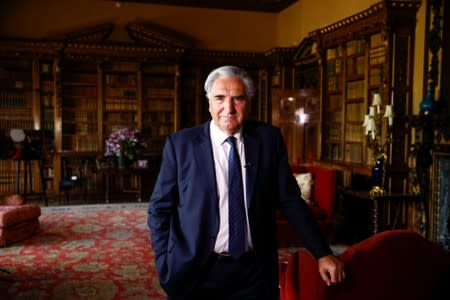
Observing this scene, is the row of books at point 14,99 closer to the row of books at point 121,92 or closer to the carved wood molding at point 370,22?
the row of books at point 121,92

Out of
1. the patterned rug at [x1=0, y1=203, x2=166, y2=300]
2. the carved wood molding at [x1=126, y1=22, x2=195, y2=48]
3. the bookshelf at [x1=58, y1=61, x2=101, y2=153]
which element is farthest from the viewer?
the carved wood molding at [x1=126, y1=22, x2=195, y2=48]

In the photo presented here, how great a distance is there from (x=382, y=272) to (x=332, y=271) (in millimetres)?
200

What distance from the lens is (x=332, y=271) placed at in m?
1.41

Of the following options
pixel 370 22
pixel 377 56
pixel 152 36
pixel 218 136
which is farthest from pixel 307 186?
pixel 152 36

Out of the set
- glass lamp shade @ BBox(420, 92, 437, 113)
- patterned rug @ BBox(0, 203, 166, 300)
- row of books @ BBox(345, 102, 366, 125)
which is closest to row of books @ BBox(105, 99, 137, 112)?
patterned rug @ BBox(0, 203, 166, 300)

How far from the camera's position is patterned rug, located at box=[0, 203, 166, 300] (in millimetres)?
3447

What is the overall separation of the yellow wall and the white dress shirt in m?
5.64

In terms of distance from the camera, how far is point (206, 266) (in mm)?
1558

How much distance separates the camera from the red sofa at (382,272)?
1462mm

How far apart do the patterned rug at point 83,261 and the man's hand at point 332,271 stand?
7.21 feet

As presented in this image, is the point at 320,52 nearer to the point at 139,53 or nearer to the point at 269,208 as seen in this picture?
the point at 139,53

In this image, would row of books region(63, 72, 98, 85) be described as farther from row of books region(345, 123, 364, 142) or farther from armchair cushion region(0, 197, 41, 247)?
row of books region(345, 123, 364, 142)

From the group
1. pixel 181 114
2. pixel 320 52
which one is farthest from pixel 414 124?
pixel 181 114

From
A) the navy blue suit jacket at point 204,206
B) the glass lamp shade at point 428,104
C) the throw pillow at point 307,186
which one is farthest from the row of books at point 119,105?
the navy blue suit jacket at point 204,206
